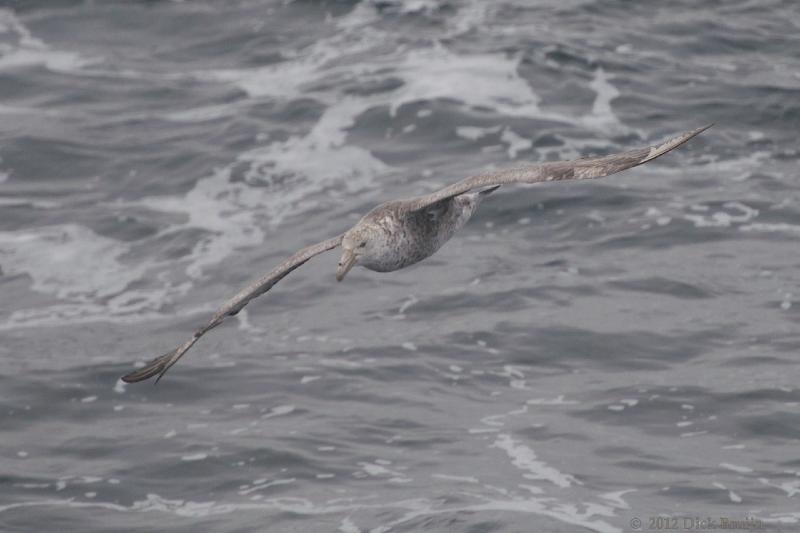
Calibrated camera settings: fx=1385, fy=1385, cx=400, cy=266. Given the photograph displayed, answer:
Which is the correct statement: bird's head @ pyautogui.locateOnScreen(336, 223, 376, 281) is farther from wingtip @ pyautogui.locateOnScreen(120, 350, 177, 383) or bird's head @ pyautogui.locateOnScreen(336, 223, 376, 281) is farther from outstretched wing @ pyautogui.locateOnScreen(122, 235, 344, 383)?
wingtip @ pyautogui.locateOnScreen(120, 350, 177, 383)

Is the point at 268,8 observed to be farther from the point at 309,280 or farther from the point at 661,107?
the point at 309,280

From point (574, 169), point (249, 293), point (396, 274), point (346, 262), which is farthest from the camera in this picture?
point (396, 274)

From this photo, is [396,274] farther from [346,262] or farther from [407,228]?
[346,262]

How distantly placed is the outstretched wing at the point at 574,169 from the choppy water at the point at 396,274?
3.62 m

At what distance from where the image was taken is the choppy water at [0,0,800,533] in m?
13.6

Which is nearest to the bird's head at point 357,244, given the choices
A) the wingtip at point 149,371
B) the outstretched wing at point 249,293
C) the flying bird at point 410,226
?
the flying bird at point 410,226

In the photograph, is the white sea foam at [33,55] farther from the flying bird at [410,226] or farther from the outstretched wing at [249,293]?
the outstretched wing at [249,293]

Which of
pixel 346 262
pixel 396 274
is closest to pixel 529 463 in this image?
pixel 346 262

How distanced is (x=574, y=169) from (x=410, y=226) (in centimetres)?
209

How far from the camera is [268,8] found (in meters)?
27.8

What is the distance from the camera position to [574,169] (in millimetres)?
9914

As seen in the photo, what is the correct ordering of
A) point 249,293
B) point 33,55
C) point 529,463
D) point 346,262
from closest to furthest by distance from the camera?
point 346,262
point 249,293
point 529,463
point 33,55

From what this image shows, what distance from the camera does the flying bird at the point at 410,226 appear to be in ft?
32.6

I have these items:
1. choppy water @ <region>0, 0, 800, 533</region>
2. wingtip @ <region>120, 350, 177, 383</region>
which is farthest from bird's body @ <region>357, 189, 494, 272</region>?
choppy water @ <region>0, 0, 800, 533</region>
